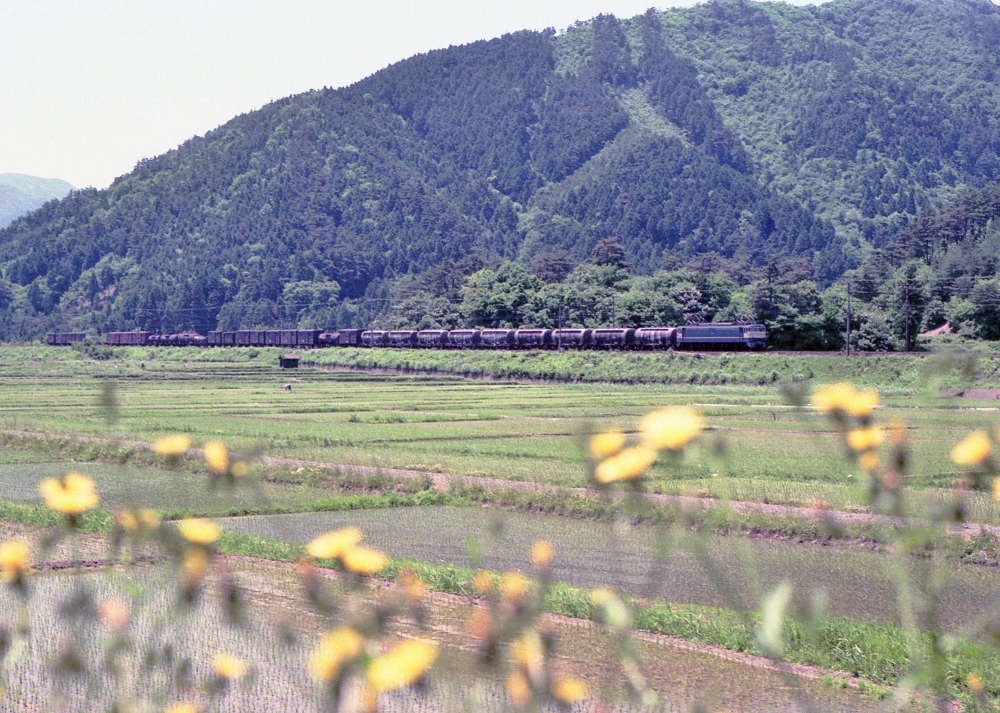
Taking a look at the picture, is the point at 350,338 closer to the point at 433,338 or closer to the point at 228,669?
the point at 433,338

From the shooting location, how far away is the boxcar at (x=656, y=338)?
66.4m

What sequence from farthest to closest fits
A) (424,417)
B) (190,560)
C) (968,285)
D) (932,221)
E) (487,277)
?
(932,221) < (487,277) < (968,285) < (424,417) < (190,560)

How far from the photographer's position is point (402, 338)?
286ft

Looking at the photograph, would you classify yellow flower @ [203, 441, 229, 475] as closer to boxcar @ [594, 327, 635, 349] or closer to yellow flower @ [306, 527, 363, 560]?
yellow flower @ [306, 527, 363, 560]

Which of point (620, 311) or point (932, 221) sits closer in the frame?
point (620, 311)

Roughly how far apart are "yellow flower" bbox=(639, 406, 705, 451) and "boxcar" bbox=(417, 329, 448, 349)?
265 ft

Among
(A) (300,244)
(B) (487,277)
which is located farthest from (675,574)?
(A) (300,244)

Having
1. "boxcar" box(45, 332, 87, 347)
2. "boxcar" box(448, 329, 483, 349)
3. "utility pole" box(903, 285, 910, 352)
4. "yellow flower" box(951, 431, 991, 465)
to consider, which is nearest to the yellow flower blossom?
"yellow flower" box(951, 431, 991, 465)

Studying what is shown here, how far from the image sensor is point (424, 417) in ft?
123

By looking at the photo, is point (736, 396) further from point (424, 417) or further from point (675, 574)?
point (675, 574)

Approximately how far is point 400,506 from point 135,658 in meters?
11.7

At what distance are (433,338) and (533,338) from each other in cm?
1109

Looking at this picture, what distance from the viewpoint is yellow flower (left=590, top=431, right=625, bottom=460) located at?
6.68 feet

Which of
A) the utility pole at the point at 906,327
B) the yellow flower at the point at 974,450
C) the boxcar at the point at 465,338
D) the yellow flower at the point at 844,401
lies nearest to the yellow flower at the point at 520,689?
the yellow flower at the point at 844,401
